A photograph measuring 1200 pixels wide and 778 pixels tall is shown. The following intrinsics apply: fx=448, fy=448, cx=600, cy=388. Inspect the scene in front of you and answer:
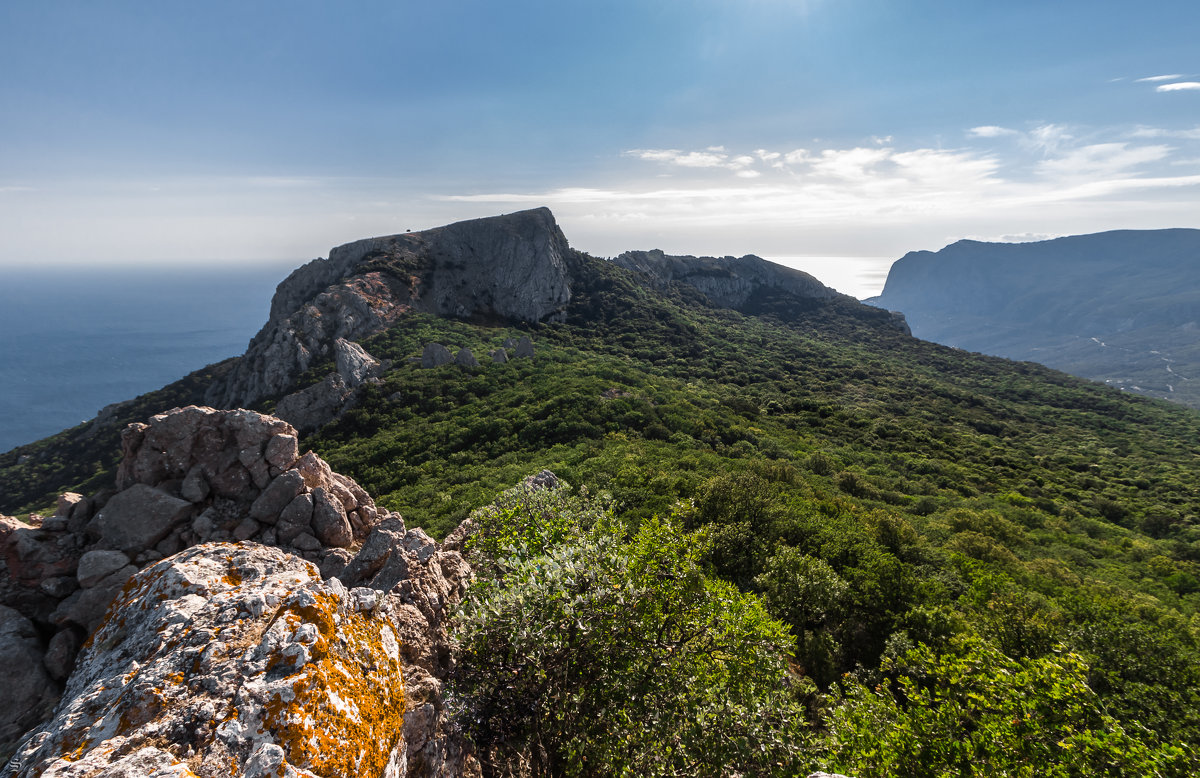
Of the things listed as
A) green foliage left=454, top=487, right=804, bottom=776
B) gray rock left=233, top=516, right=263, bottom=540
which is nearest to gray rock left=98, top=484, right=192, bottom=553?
gray rock left=233, top=516, right=263, bottom=540

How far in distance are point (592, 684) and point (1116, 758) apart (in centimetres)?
1092

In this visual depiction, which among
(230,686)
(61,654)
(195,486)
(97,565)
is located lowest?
(61,654)

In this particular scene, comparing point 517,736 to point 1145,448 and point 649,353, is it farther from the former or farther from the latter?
point 1145,448

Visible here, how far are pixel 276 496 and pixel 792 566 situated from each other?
899 inches

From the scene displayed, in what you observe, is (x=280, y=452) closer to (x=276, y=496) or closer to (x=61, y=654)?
(x=276, y=496)

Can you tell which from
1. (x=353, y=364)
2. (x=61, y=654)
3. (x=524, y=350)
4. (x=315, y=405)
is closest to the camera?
(x=61, y=654)

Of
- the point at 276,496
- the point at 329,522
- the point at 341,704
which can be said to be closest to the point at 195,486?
the point at 276,496

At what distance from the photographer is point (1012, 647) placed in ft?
57.2

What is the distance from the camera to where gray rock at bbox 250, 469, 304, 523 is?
1737cm

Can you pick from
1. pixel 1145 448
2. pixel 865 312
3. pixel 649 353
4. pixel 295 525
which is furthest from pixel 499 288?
pixel 865 312

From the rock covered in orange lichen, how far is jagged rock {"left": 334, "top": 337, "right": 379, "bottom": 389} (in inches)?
2629

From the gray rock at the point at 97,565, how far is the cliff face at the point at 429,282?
80055mm

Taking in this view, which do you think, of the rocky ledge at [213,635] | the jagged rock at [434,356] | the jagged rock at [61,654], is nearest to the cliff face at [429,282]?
the jagged rock at [434,356]

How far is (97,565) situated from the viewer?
1359 centimetres
